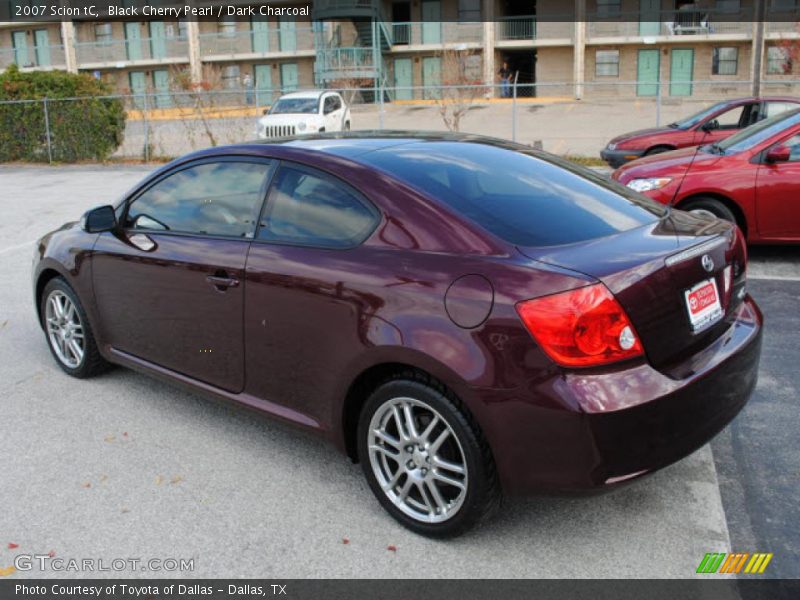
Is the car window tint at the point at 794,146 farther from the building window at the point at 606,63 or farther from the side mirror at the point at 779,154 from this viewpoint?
the building window at the point at 606,63

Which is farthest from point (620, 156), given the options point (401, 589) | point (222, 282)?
point (401, 589)

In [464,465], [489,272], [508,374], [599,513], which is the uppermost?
[489,272]

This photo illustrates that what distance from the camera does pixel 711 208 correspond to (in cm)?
775

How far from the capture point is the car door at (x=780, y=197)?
745 cm

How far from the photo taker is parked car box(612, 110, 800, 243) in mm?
7495

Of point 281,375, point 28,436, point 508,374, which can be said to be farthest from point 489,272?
point 28,436

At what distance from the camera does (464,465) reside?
3133 mm

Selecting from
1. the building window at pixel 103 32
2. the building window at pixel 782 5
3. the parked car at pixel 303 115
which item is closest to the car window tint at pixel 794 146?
the parked car at pixel 303 115

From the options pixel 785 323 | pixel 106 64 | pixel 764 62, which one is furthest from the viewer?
pixel 106 64

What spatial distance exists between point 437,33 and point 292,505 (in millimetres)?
42909

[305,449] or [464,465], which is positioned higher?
[464,465]

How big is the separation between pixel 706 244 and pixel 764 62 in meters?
43.2

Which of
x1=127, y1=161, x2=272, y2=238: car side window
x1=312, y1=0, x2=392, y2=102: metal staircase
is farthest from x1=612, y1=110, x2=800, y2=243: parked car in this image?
x1=312, y1=0, x2=392, y2=102: metal staircase

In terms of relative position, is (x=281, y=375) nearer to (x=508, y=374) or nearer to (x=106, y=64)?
(x=508, y=374)
